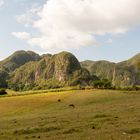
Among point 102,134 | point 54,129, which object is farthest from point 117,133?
point 54,129

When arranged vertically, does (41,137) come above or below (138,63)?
below

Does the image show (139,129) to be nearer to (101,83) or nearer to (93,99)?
(93,99)

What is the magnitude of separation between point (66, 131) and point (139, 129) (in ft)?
18.7

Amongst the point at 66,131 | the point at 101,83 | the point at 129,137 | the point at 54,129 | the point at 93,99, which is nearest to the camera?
the point at 129,137

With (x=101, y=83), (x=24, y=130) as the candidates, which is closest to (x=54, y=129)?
(x=24, y=130)

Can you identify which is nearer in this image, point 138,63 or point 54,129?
point 54,129

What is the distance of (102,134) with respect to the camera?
24.5m

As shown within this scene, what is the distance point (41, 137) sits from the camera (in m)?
25.8

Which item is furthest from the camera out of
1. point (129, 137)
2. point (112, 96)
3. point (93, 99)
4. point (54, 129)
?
point (112, 96)

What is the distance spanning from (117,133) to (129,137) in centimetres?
234

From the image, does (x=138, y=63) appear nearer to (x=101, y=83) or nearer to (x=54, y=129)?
(x=101, y=83)

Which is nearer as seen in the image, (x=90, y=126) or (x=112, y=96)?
(x=90, y=126)

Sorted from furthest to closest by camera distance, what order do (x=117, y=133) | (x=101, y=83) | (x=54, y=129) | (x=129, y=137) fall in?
(x=101, y=83), (x=54, y=129), (x=117, y=133), (x=129, y=137)

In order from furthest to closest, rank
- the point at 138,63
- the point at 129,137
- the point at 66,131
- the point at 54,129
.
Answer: the point at 138,63, the point at 54,129, the point at 66,131, the point at 129,137
